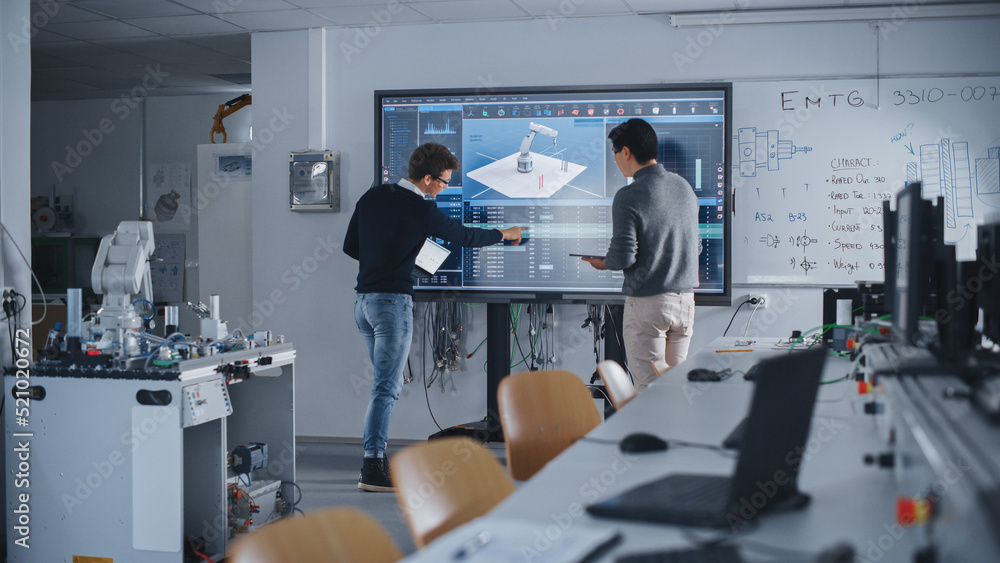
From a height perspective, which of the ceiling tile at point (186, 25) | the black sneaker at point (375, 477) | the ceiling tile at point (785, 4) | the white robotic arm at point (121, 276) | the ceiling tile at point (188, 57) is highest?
the ceiling tile at point (188, 57)

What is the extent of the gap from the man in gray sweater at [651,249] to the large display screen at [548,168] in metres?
0.90

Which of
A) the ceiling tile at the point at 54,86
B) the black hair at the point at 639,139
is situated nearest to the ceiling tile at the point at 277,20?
the black hair at the point at 639,139

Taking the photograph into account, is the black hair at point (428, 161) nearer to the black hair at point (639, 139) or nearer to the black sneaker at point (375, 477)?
the black hair at point (639, 139)

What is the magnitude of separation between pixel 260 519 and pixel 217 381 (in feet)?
2.46

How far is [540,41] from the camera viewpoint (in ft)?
14.9

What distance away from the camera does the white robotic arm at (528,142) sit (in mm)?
4336

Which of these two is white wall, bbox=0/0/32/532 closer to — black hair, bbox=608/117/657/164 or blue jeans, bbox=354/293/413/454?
blue jeans, bbox=354/293/413/454

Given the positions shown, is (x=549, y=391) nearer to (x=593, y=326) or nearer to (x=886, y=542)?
(x=886, y=542)

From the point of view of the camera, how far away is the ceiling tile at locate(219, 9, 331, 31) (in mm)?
4461

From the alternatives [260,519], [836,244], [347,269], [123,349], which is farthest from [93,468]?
[836,244]

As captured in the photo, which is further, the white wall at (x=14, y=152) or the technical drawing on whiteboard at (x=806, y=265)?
the technical drawing on whiteboard at (x=806, y=265)

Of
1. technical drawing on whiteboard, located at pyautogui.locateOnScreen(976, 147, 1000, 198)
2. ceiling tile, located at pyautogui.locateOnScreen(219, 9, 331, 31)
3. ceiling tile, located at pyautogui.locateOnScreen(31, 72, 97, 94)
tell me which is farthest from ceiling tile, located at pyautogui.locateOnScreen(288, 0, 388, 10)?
technical drawing on whiteboard, located at pyautogui.locateOnScreen(976, 147, 1000, 198)

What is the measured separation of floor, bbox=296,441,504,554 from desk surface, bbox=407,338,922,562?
57.1 inches

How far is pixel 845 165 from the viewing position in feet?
13.8
